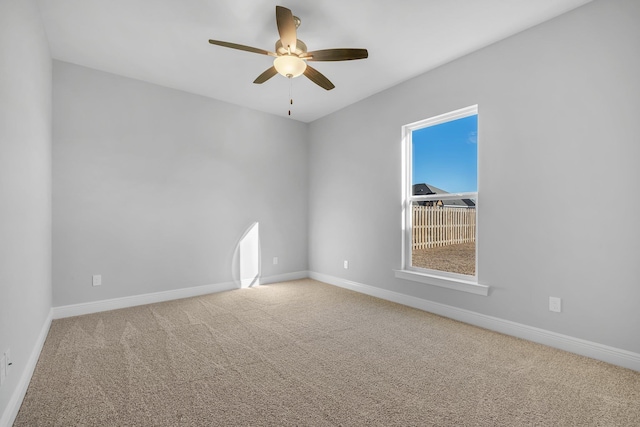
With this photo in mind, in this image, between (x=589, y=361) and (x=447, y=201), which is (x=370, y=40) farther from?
(x=589, y=361)

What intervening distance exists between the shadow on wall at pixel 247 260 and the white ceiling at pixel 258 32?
219 cm

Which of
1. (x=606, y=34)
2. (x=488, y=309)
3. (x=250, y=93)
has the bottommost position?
(x=488, y=309)

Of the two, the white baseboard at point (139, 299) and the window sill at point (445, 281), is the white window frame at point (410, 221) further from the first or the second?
the white baseboard at point (139, 299)

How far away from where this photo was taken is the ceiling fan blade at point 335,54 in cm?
240

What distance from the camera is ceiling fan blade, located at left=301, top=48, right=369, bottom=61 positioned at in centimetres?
240

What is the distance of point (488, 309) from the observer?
292cm

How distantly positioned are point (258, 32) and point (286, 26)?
0.70 metres

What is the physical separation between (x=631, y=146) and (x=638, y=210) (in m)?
0.46

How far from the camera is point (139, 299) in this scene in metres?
3.67

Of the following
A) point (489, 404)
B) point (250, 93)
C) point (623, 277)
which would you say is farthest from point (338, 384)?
point (250, 93)

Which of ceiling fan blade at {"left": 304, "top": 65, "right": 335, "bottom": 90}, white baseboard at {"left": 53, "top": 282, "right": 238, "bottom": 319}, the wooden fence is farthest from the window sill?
white baseboard at {"left": 53, "top": 282, "right": 238, "bottom": 319}

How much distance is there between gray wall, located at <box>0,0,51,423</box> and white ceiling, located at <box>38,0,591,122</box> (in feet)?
1.48

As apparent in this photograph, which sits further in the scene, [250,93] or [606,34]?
[250,93]

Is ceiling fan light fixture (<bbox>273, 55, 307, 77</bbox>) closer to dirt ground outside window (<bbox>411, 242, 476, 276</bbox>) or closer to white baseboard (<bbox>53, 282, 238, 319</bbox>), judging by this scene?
dirt ground outside window (<bbox>411, 242, 476, 276</bbox>)
